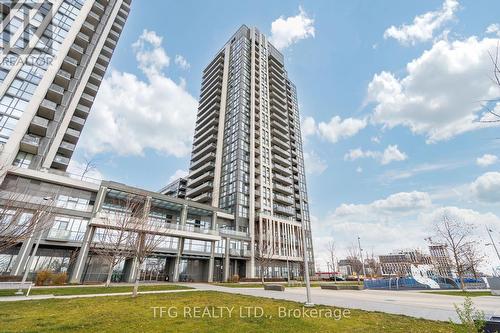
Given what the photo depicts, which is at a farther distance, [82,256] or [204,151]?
[204,151]

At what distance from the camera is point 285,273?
5434 centimetres

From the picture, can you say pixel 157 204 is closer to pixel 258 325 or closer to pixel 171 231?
pixel 171 231

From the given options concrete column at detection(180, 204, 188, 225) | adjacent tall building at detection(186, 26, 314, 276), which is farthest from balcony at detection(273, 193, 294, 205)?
concrete column at detection(180, 204, 188, 225)

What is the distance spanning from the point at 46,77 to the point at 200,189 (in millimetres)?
36621

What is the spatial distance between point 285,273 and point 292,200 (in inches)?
776

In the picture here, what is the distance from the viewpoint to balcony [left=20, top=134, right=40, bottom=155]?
32938 millimetres

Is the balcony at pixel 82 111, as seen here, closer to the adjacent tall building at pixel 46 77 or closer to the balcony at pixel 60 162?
the adjacent tall building at pixel 46 77

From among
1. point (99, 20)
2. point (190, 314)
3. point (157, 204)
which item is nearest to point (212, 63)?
point (99, 20)

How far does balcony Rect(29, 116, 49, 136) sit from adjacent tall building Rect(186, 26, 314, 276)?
108 ft

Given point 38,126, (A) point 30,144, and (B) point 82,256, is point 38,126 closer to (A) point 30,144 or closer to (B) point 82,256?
(A) point 30,144

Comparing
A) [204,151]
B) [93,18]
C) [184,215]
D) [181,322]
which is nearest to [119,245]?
[184,215]

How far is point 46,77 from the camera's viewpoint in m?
37.0

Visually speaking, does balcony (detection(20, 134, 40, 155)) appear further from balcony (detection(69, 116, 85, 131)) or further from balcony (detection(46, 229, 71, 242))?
balcony (detection(46, 229, 71, 242))

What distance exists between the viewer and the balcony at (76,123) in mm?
41594
